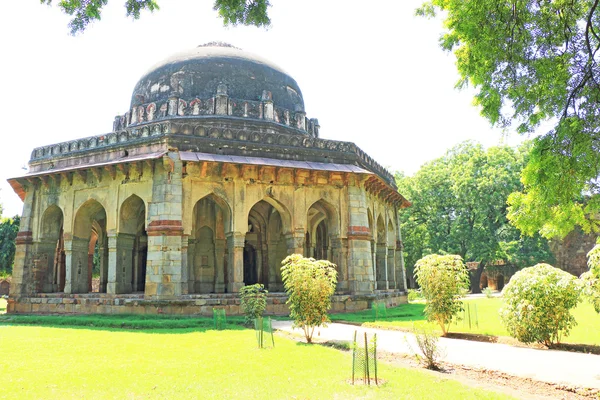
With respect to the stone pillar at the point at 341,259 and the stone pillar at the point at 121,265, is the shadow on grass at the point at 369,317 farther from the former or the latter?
the stone pillar at the point at 121,265

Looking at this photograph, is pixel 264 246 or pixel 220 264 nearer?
pixel 220 264

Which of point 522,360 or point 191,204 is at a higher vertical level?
point 191,204

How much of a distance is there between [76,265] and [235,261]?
19.2 ft

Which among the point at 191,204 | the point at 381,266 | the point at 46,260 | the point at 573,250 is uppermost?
the point at 191,204

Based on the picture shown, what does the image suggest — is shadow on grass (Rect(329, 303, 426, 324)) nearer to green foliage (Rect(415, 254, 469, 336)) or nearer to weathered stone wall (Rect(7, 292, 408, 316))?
weathered stone wall (Rect(7, 292, 408, 316))

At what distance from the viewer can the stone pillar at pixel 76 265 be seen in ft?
53.6

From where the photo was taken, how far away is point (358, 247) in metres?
16.7

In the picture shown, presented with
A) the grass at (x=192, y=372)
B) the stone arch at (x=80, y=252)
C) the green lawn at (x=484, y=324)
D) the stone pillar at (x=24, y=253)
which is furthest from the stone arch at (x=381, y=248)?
the stone pillar at (x=24, y=253)

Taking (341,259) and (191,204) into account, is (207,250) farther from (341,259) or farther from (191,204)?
(341,259)

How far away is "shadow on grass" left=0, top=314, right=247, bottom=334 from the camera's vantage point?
40.1 ft

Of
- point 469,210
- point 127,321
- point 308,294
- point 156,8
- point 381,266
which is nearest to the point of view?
point 156,8

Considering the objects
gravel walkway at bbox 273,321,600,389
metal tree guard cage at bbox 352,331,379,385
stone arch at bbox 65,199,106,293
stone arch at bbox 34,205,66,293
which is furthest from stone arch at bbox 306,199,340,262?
metal tree guard cage at bbox 352,331,379,385

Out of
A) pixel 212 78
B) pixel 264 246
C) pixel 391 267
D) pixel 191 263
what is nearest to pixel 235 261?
pixel 191 263

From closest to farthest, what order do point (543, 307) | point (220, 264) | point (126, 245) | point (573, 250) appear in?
point (543, 307) → point (126, 245) → point (220, 264) → point (573, 250)
